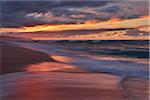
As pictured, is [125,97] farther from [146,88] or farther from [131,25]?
[131,25]

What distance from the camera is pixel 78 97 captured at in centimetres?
586

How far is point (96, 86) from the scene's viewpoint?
23.0 feet

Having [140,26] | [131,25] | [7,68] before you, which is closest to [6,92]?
[7,68]

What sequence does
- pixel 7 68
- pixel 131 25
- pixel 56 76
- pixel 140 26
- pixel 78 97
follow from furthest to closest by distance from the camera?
pixel 131 25, pixel 140 26, pixel 7 68, pixel 56 76, pixel 78 97

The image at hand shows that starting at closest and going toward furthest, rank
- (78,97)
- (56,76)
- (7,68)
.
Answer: (78,97) → (56,76) → (7,68)

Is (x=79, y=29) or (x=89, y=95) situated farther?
(x=79, y=29)

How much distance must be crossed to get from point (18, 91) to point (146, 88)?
2435 mm

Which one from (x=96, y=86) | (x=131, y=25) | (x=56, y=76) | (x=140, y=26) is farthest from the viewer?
(x=131, y=25)

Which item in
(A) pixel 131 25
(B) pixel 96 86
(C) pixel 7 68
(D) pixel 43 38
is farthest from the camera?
(D) pixel 43 38

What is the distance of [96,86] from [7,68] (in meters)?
3.30

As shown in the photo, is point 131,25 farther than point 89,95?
Yes

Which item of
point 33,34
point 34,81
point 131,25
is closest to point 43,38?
point 33,34

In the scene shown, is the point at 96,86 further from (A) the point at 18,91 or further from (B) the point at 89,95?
(A) the point at 18,91

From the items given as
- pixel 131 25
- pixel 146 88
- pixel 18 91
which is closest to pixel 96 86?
pixel 146 88
